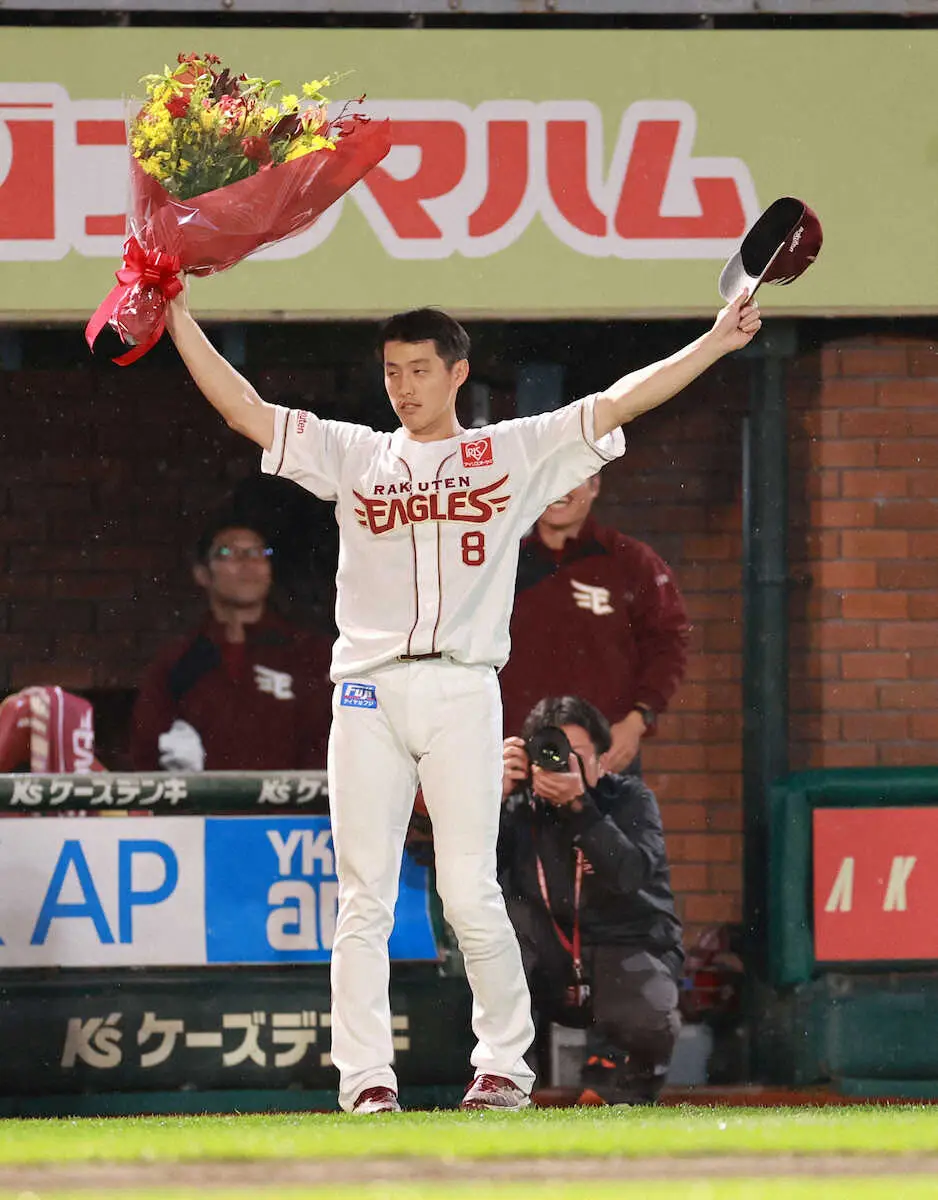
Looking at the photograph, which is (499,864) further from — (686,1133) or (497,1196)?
(497,1196)

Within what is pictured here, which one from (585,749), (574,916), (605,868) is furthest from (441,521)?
(574,916)

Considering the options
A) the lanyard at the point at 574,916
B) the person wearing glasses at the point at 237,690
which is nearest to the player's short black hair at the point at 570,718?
the lanyard at the point at 574,916

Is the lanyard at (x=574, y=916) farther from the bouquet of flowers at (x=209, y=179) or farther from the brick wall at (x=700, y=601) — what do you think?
the bouquet of flowers at (x=209, y=179)

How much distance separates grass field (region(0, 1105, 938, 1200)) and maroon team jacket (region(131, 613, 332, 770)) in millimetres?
1973

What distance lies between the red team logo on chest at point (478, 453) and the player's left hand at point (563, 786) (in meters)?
1.26

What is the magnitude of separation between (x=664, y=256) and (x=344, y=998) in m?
2.80

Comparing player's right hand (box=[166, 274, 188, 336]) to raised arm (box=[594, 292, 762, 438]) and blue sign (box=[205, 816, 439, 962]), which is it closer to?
raised arm (box=[594, 292, 762, 438])

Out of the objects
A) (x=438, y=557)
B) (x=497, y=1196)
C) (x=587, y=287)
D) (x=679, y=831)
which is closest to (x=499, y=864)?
(x=679, y=831)

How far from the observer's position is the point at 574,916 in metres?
6.61

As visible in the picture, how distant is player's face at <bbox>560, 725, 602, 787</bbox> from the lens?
6645 mm

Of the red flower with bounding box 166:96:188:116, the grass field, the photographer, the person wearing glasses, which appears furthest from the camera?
the person wearing glasses

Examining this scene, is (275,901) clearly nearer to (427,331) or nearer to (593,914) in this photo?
(593,914)

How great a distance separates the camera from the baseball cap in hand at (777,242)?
17.6ft

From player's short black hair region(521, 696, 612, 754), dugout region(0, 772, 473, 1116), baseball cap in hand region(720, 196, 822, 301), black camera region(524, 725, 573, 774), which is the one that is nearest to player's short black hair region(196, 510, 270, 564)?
dugout region(0, 772, 473, 1116)
